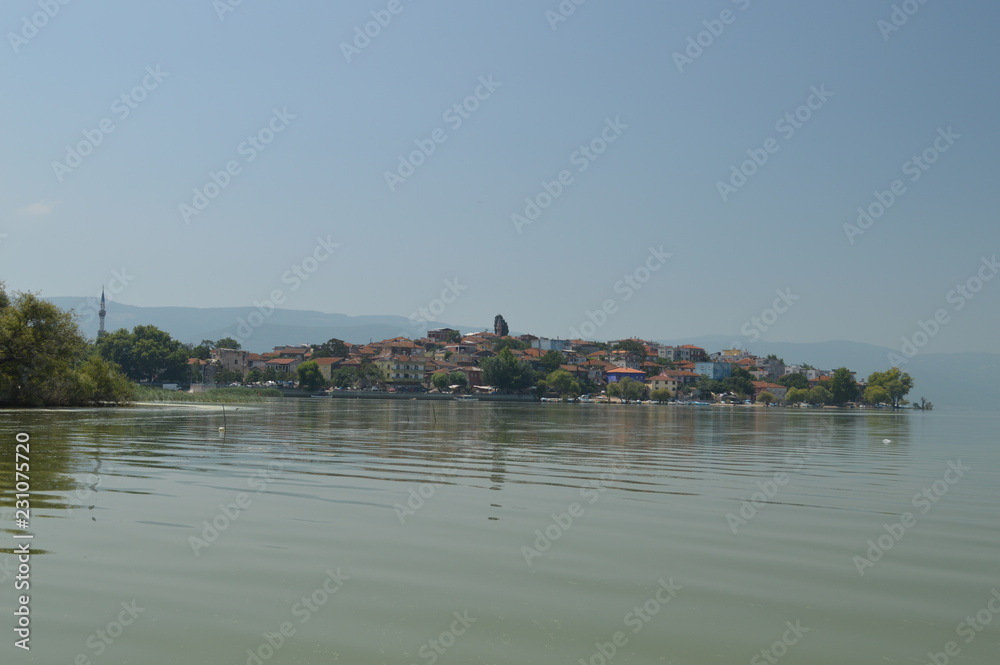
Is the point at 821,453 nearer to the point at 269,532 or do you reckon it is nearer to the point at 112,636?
the point at 269,532

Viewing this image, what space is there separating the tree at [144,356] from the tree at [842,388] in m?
140

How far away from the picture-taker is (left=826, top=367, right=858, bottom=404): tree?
196 metres

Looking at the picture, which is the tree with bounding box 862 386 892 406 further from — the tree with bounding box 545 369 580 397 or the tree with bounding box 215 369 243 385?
the tree with bounding box 215 369 243 385

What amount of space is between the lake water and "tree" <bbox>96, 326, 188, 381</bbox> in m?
127

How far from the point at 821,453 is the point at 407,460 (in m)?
15.4

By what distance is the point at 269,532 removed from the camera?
38.1 feet

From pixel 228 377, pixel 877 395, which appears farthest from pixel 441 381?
pixel 877 395

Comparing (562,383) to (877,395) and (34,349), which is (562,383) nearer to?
(877,395)

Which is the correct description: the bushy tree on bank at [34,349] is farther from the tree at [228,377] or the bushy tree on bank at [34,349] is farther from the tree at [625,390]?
the tree at [625,390]

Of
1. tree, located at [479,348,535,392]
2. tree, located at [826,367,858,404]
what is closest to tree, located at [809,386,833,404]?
tree, located at [826,367,858,404]

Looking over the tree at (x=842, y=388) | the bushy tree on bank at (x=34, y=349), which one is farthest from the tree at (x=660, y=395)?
the bushy tree on bank at (x=34, y=349)

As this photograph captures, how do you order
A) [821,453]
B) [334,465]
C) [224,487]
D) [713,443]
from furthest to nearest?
1. [713,443]
2. [821,453]
3. [334,465]
4. [224,487]

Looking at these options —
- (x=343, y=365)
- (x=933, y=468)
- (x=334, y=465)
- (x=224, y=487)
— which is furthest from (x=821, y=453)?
(x=343, y=365)

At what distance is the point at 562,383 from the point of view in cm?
17975
